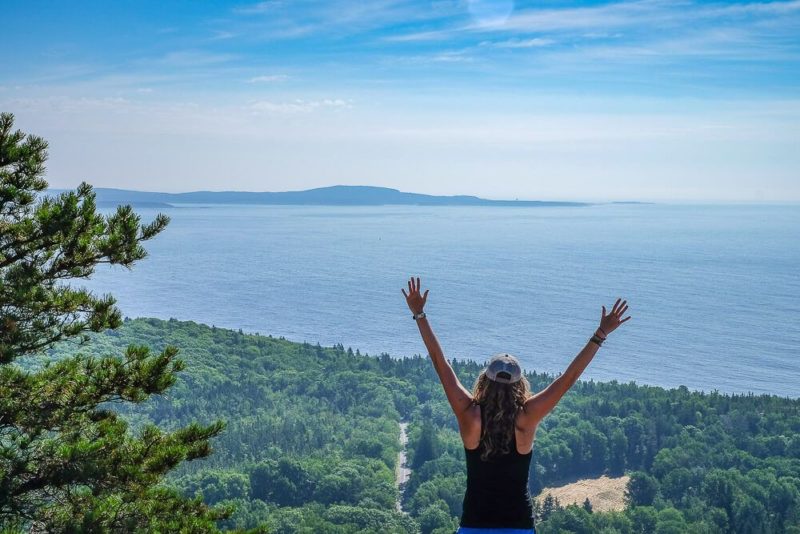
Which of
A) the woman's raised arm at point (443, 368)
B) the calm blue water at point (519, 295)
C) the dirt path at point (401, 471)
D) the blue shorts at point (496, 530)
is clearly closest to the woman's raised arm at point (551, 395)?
the woman's raised arm at point (443, 368)

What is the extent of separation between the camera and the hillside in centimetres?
2948

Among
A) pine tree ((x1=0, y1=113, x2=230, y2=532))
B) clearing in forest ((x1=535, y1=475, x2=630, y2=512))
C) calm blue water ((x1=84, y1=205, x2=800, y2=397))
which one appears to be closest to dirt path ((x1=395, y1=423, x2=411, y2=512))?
clearing in forest ((x1=535, y1=475, x2=630, y2=512))

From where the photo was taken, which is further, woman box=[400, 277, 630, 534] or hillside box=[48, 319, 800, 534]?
hillside box=[48, 319, 800, 534]

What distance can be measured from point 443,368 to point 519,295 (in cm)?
8055

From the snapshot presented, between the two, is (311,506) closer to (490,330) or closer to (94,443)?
(94,443)

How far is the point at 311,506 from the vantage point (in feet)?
99.7

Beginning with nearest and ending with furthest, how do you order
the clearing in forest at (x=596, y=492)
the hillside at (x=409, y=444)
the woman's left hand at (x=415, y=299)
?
the woman's left hand at (x=415, y=299)
the hillside at (x=409, y=444)
the clearing in forest at (x=596, y=492)

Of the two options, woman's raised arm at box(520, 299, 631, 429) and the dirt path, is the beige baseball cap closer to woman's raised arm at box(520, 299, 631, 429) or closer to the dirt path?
woman's raised arm at box(520, 299, 631, 429)

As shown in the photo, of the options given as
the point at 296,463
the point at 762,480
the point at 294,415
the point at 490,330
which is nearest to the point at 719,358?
the point at 490,330

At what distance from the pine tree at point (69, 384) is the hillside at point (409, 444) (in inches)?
851

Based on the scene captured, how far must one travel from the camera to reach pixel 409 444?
39375 millimetres

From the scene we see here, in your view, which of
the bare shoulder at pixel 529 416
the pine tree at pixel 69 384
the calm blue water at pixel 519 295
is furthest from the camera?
the calm blue water at pixel 519 295

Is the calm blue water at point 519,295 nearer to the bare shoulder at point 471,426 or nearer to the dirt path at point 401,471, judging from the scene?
the dirt path at point 401,471

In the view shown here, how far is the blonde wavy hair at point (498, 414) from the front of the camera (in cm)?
296
